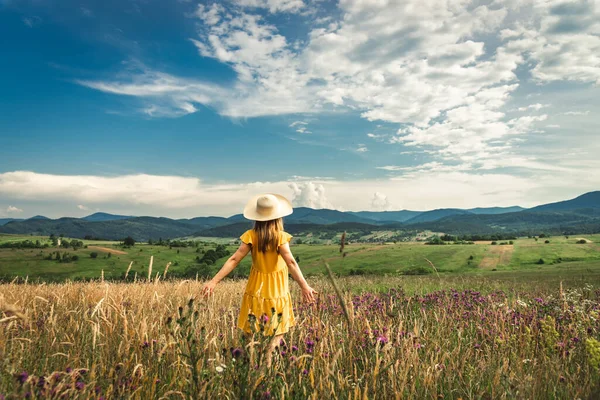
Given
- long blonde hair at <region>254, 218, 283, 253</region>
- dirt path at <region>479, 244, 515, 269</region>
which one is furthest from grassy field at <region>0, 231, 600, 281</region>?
long blonde hair at <region>254, 218, 283, 253</region>

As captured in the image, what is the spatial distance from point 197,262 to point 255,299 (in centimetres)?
9878

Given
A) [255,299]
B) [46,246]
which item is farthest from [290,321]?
[46,246]

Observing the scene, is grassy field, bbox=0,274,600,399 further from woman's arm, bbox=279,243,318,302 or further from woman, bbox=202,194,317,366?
woman, bbox=202,194,317,366

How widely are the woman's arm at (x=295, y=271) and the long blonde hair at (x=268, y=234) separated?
139mm

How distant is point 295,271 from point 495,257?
288 feet

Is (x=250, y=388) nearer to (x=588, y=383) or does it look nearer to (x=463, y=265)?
(x=588, y=383)

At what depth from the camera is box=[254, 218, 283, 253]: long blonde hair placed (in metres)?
5.27

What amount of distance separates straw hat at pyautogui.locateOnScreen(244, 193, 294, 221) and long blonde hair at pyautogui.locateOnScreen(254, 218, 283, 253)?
0.57 feet

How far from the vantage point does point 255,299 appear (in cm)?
508

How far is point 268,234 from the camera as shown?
526 centimetres

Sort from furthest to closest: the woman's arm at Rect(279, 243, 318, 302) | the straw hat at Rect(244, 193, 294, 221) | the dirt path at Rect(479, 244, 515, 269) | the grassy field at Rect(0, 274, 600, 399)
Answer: the dirt path at Rect(479, 244, 515, 269) < the straw hat at Rect(244, 193, 294, 221) < the woman's arm at Rect(279, 243, 318, 302) < the grassy field at Rect(0, 274, 600, 399)

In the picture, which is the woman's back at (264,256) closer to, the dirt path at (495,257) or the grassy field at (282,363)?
the grassy field at (282,363)

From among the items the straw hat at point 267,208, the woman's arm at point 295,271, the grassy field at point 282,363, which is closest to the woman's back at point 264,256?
the woman's arm at point 295,271

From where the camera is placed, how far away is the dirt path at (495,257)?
72944 mm
